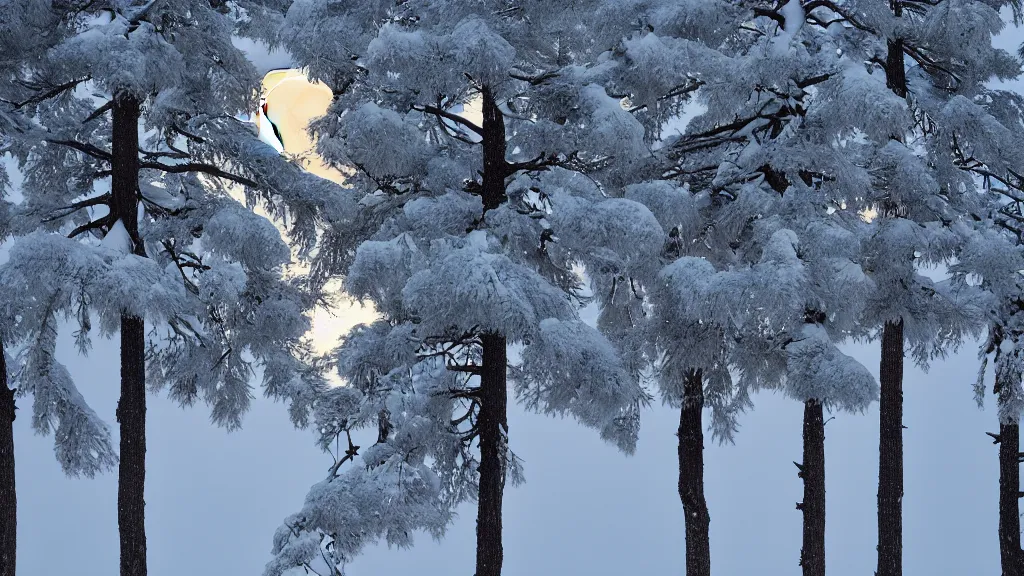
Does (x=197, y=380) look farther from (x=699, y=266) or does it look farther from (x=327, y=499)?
(x=699, y=266)

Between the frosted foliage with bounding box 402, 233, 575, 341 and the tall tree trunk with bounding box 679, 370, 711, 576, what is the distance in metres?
4.22

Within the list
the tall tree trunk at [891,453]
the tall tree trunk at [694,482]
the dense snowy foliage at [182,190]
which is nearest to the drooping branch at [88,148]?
the dense snowy foliage at [182,190]

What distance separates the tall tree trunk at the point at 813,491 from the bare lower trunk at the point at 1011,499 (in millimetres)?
5153

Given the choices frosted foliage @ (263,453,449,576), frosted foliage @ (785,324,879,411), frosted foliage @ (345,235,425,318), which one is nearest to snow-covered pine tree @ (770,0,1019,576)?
frosted foliage @ (785,324,879,411)

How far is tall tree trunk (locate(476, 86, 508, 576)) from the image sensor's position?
12.4 m

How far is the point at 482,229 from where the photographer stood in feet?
39.8

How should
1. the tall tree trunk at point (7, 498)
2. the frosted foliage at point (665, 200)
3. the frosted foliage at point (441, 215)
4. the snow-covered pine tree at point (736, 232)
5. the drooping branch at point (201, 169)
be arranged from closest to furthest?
the snow-covered pine tree at point (736, 232)
the frosted foliage at point (441, 215)
the tall tree trunk at point (7, 498)
the frosted foliage at point (665, 200)
the drooping branch at point (201, 169)

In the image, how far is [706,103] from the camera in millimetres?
13875

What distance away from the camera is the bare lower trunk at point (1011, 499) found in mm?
17438

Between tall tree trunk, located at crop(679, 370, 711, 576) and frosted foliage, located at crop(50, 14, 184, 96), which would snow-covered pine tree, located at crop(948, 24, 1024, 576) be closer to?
tall tree trunk, located at crop(679, 370, 711, 576)

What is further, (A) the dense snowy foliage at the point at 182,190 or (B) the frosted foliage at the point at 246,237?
(B) the frosted foliage at the point at 246,237

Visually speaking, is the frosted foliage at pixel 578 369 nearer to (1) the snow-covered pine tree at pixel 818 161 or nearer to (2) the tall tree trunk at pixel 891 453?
(1) the snow-covered pine tree at pixel 818 161

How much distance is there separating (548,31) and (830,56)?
3410 mm

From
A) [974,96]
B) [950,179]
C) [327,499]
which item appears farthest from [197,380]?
[974,96]
